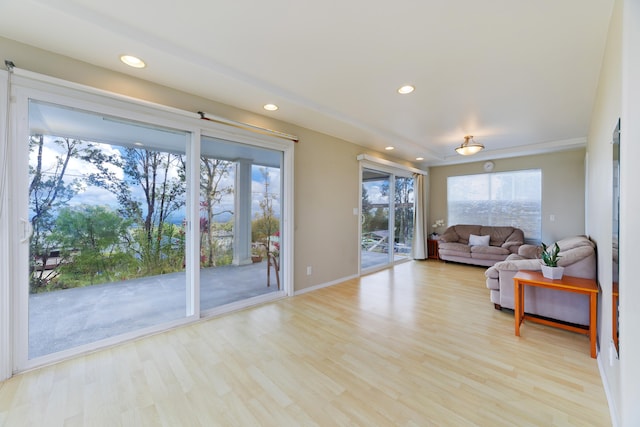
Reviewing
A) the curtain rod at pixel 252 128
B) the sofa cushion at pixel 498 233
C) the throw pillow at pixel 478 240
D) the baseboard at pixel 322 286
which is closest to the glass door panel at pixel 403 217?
the throw pillow at pixel 478 240

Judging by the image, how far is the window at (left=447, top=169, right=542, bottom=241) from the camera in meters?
5.59

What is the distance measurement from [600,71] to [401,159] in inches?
146

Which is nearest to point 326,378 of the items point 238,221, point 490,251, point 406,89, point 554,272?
point 238,221

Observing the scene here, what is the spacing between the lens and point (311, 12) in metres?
1.65

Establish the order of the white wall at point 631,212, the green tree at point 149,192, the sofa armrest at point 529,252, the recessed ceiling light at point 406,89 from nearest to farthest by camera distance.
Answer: the white wall at point 631,212 → the green tree at point 149,192 → the recessed ceiling light at point 406,89 → the sofa armrest at point 529,252

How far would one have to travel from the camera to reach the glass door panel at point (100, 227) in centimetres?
203

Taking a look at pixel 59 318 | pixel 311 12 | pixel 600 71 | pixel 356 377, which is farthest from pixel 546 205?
pixel 59 318

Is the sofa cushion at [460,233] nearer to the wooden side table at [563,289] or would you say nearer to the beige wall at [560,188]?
the beige wall at [560,188]

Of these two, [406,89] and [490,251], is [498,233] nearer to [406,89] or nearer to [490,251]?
[490,251]

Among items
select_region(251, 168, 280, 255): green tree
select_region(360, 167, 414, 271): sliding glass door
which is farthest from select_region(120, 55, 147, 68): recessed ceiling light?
select_region(360, 167, 414, 271): sliding glass door

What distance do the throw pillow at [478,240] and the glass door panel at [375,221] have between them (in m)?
1.88

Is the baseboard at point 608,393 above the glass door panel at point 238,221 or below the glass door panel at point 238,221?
below

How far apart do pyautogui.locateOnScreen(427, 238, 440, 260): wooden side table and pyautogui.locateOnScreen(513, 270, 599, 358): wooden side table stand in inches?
146

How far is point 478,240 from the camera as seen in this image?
225 inches
